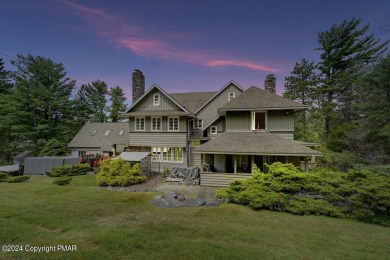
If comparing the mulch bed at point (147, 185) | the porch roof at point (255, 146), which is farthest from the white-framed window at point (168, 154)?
the porch roof at point (255, 146)

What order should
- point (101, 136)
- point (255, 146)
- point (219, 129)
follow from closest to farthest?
point (255, 146) → point (219, 129) → point (101, 136)

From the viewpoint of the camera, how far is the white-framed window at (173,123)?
717 inches

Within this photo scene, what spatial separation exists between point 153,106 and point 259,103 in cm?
1121

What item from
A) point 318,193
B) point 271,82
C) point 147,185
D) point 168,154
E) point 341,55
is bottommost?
point 147,185

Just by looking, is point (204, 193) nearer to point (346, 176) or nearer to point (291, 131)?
point (346, 176)

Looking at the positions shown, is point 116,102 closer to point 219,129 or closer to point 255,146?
point 219,129

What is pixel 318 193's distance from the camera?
9586 millimetres

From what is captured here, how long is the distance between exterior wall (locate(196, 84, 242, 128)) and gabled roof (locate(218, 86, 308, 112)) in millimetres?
3726

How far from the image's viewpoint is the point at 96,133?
27.7 meters

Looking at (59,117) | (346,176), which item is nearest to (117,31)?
(346,176)

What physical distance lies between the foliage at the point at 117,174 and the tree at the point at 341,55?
2850 cm

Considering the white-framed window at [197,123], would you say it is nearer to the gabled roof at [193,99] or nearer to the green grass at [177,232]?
the gabled roof at [193,99]

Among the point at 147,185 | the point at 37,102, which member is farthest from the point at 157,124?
the point at 37,102

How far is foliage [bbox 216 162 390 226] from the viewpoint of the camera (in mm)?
7926
